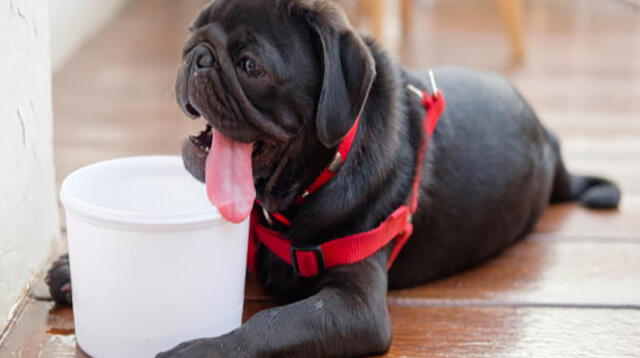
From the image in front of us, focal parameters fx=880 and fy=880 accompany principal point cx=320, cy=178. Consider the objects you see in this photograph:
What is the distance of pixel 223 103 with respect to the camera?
59.7 inches

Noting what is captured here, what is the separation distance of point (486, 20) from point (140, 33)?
2.56 m

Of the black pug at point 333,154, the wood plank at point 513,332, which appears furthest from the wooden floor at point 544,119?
the black pug at point 333,154

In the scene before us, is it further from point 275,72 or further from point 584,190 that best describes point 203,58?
point 584,190

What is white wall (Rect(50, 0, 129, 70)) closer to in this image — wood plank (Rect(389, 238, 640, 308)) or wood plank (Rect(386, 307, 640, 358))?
wood plank (Rect(389, 238, 640, 308))

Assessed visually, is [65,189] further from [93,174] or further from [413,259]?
[413,259]

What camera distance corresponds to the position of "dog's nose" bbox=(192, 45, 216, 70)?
60.3 inches

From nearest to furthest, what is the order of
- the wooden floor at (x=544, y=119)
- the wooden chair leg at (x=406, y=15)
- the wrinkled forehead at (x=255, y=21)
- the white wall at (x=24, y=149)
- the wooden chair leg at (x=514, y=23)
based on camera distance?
1. the wrinkled forehead at (x=255, y=21)
2. the white wall at (x=24, y=149)
3. the wooden floor at (x=544, y=119)
4. the wooden chair leg at (x=514, y=23)
5. the wooden chair leg at (x=406, y=15)

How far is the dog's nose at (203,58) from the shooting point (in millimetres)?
1532

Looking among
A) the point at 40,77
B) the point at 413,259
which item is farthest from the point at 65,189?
the point at 413,259

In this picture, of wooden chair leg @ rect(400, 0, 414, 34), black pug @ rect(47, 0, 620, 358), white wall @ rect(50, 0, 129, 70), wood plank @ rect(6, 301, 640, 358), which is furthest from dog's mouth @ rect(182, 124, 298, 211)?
wooden chair leg @ rect(400, 0, 414, 34)

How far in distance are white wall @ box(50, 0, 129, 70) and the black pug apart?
7.99 feet

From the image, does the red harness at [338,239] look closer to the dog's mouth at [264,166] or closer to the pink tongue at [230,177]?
the dog's mouth at [264,166]

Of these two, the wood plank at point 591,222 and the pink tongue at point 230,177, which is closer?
the pink tongue at point 230,177

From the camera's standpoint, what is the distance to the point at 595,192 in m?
2.58
